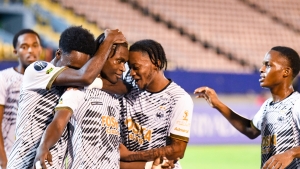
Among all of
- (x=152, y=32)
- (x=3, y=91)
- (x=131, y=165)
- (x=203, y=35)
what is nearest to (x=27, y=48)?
(x=3, y=91)

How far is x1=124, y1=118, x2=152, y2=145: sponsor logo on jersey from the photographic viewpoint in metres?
4.68

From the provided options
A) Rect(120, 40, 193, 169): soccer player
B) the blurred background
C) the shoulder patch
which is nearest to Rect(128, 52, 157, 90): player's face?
Rect(120, 40, 193, 169): soccer player

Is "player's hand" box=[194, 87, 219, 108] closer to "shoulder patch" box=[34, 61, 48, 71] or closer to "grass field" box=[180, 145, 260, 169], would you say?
"shoulder patch" box=[34, 61, 48, 71]

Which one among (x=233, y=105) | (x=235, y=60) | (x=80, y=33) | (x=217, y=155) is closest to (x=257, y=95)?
(x=233, y=105)

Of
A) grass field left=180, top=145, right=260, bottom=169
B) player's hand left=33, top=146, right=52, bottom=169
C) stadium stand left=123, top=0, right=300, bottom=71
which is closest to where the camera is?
player's hand left=33, top=146, right=52, bottom=169

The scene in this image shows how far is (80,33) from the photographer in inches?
171

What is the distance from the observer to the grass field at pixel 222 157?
10.7 metres

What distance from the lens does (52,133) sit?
398cm

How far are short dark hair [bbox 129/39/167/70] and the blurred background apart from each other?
6.88 metres

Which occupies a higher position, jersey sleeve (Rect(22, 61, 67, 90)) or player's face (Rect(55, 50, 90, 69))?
player's face (Rect(55, 50, 90, 69))

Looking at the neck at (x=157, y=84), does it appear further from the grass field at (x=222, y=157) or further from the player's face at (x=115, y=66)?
the grass field at (x=222, y=157)

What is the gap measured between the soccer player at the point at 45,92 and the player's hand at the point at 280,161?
1.46m

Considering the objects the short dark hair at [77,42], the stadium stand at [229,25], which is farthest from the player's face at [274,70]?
the stadium stand at [229,25]

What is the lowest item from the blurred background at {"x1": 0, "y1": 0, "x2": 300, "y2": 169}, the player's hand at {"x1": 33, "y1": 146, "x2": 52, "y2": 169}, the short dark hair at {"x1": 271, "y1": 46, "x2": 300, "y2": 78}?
the player's hand at {"x1": 33, "y1": 146, "x2": 52, "y2": 169}
